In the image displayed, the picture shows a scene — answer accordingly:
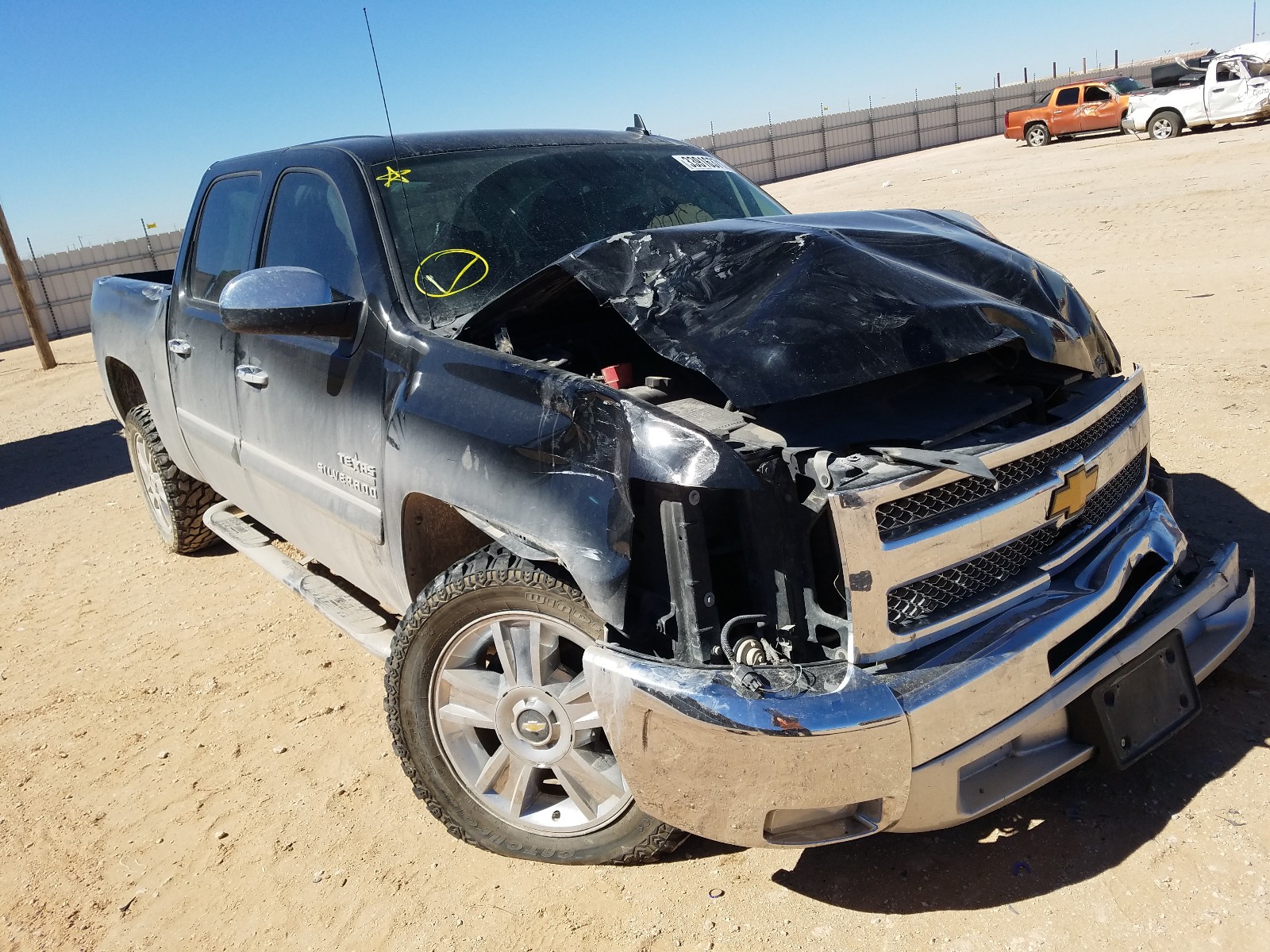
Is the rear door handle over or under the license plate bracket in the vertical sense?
over

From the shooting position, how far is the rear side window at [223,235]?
3.91 metres

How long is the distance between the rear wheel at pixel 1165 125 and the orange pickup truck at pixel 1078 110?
4.44 ft

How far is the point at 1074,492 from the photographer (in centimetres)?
235

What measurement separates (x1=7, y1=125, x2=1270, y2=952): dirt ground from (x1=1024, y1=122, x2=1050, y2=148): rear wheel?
2305cm

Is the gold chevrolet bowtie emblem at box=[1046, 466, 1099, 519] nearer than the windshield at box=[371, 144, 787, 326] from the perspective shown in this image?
Yes

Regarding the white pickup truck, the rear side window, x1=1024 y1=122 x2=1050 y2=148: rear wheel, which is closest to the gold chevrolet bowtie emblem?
the rear side window

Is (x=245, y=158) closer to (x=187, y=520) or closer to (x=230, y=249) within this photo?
(x=230, y=249)

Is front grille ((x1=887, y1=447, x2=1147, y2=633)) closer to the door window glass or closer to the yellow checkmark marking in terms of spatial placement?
the yellow checkmark marking

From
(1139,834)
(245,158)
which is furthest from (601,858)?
(245,158)

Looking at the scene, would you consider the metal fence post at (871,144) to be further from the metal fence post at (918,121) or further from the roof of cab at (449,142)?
the roof of cab at (449,142)

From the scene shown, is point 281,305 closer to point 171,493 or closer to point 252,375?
point 252,375

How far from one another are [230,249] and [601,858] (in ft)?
9.70

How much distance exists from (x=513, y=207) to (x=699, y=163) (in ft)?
3.60

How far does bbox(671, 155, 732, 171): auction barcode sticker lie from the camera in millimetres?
3965
